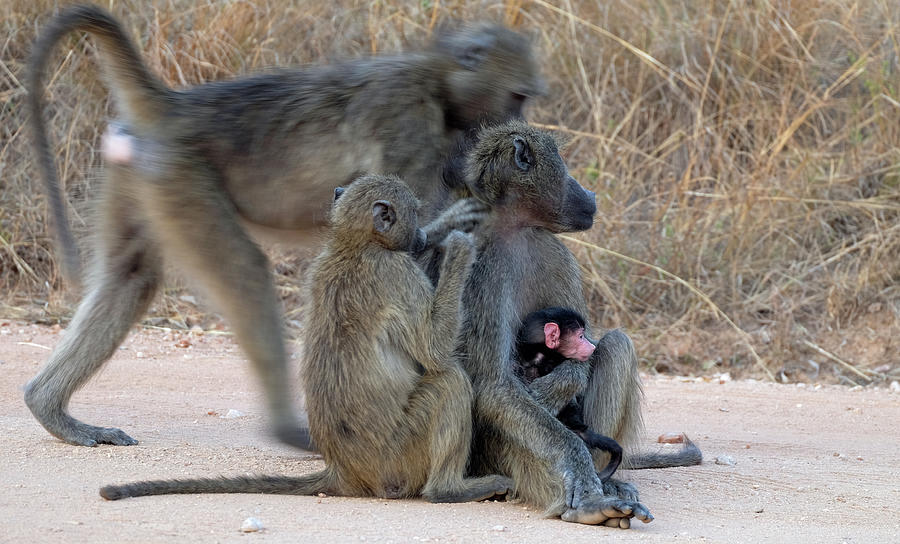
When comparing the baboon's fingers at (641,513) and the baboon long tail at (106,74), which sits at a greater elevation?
the baboon long tail at (106,74)

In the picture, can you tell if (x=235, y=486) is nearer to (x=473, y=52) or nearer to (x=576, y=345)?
(x=576, y=345)

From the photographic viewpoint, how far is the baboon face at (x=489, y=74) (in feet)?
14.4

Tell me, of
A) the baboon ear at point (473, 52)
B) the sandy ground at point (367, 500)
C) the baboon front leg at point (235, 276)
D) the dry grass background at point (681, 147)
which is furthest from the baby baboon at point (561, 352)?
the dry grass background at point (681, 147)

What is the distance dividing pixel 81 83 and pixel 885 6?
5495 millimetres

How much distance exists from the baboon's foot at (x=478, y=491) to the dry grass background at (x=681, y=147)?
3152 mm

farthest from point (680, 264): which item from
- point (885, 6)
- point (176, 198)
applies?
point (176, 198)

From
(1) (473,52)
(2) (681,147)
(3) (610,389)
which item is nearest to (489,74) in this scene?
(1) (473,52)

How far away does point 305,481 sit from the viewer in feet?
10.9

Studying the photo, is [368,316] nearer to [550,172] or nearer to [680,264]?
[550,172]

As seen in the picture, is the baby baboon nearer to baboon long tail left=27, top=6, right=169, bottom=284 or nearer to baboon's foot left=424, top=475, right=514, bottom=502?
baboon's foot left=424, top=475, right=514, bottom=502

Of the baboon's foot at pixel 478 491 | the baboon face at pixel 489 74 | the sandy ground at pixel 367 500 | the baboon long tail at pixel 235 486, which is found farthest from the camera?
the baboon face at pixel 489 74

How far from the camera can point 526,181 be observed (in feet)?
11.4

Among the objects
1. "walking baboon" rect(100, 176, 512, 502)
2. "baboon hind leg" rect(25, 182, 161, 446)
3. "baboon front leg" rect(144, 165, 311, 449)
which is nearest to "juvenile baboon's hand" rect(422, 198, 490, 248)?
"walking baboon" rect(100, 176, 512, 502)

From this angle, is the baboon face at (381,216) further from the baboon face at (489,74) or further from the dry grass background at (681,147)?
the dry grass background at (681,147)
